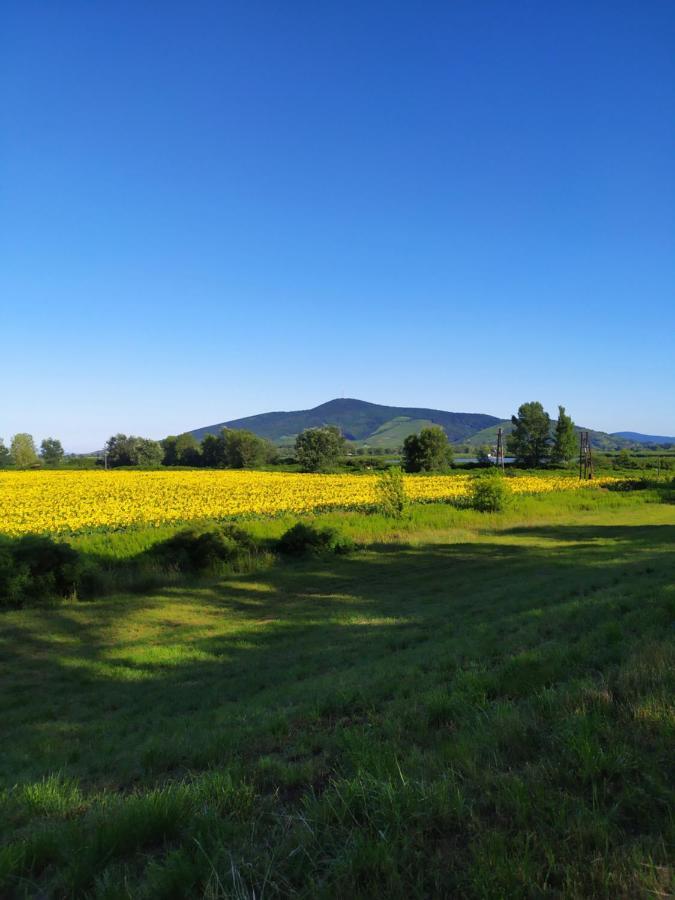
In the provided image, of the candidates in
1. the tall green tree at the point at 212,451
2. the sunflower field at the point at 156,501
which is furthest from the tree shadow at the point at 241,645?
the tall green tree at the point at 212,451

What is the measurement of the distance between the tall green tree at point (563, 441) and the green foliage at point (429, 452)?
31812mm

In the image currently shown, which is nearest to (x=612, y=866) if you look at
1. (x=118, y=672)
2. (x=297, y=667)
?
(x=297, y=667)

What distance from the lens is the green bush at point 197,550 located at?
19219 millimetres

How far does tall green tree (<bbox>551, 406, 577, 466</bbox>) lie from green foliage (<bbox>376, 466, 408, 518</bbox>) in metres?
89.1

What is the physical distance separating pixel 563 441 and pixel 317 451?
185 feet

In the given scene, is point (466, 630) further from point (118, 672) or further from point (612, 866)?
point (612, 866)

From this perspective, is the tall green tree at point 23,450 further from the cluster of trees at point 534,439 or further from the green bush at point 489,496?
the green bush at point 489,496

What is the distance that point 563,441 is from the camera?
111875 mm

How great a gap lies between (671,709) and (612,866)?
1732 mm

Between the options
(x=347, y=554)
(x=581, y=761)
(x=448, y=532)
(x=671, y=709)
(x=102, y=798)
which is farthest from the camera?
(x=448, y=532)

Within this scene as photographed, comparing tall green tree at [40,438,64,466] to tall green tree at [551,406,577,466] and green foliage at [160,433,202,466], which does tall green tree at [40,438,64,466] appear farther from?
tall green tree at [551,406,577,466]

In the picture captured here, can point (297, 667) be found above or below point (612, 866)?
below

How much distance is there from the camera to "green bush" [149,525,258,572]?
19.2 metres

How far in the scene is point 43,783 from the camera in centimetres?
457
